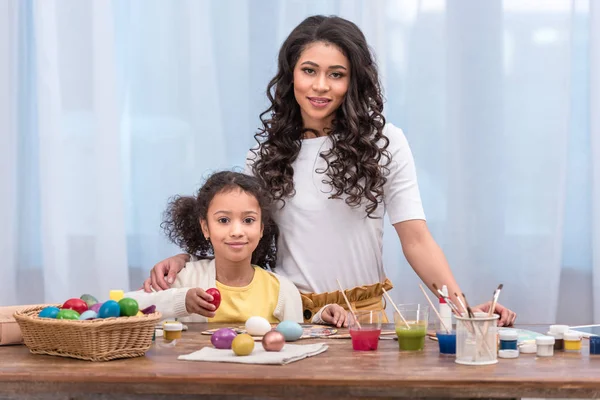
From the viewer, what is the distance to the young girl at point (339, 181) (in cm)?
238

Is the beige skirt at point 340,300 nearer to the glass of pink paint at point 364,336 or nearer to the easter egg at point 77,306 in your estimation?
the glass of pink paint at point 364,336

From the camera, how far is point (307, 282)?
2.41m

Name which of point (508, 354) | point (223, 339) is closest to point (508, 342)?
point (508, 354)

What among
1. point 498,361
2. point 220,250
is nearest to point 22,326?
point 220,250

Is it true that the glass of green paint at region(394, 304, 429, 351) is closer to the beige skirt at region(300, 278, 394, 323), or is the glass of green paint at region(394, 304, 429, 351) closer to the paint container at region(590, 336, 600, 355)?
the paint container at region(590, 336, 600, 355)

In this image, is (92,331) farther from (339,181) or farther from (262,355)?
(339,181)

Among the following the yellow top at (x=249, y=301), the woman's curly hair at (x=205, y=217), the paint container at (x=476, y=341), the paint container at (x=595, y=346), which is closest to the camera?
the paint container at (x=476, y=341)

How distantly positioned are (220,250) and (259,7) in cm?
109

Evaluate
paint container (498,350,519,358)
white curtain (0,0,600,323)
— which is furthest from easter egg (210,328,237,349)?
white curtain (0,0,600,323)

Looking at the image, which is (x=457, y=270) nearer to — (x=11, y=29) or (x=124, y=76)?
(x=124, y=76)

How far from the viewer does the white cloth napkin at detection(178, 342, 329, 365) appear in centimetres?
156

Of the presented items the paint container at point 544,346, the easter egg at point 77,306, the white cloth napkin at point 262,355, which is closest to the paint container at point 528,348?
the paint container at point 544,346

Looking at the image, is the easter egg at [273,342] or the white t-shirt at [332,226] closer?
the easter egg at [273,342]

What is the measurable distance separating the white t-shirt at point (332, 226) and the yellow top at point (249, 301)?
151 mm
